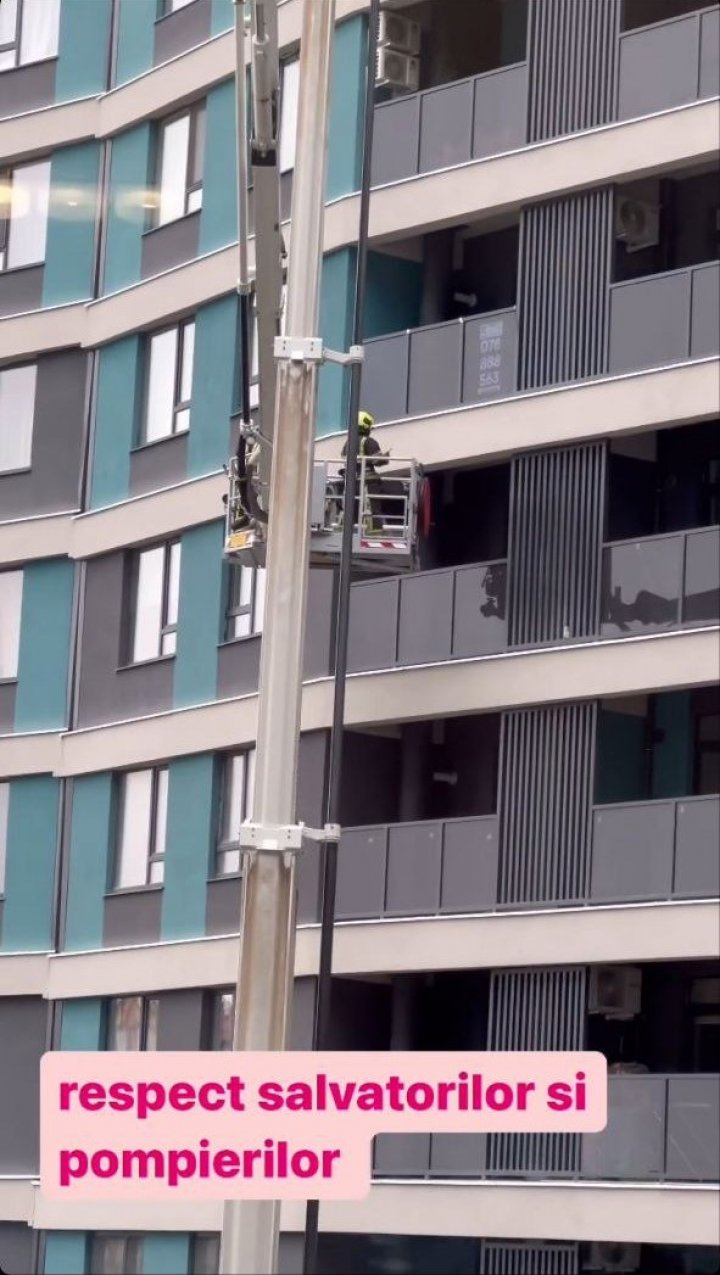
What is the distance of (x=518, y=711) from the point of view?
37.7 metres

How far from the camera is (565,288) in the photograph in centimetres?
3847

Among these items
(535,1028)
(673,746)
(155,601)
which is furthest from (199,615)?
(535,1028)

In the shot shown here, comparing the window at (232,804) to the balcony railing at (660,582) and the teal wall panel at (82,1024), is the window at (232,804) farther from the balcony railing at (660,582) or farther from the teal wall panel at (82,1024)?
the balcony railing at (660,582)

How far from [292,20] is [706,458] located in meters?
10.2

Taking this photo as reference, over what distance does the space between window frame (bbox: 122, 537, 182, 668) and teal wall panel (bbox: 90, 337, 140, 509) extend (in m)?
1.21

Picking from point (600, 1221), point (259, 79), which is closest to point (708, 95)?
point (259, 79)

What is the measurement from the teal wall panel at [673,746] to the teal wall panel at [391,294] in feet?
23.7

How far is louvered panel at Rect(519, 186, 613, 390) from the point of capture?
3800 cm

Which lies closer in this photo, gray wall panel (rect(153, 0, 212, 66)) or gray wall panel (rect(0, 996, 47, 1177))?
gray wall panel (rect(0, 996, 47, 1177))

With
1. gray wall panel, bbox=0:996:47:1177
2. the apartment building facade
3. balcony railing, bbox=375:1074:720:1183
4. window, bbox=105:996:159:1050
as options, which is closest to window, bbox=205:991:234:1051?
the apartment building facade

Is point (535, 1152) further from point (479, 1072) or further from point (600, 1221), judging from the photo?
point (479, 1072)

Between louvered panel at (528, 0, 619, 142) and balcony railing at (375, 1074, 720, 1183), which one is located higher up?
louvered panel at (528, 0, 619, 142)

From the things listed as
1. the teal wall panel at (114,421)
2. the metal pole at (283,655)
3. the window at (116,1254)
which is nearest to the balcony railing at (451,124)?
the teal wall panel at (114,421)

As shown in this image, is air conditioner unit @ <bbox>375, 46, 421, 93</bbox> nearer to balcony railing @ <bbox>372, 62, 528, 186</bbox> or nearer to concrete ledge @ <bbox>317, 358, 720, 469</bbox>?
balcony railing @ <bbox>372, 62, 528, 186</bbox>
